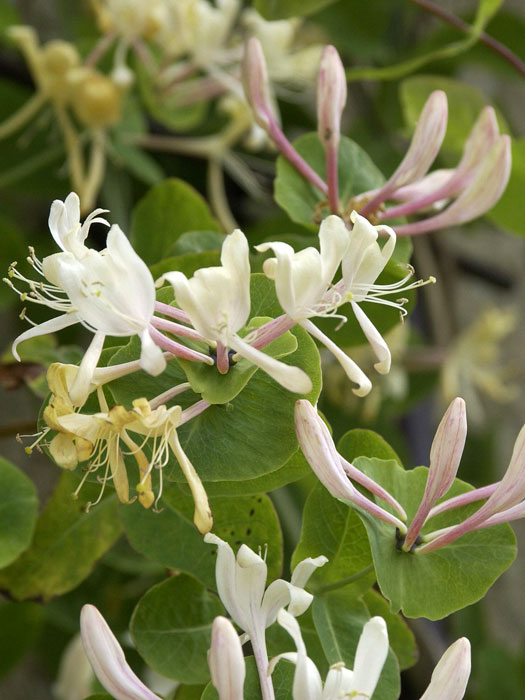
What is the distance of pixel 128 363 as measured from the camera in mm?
205

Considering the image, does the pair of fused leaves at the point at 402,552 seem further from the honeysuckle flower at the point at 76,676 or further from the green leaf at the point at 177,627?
the honeysuckle flower at the point at 76,676

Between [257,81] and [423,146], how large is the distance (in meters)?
0.06

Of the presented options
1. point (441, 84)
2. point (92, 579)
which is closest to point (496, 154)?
point (441, 84)

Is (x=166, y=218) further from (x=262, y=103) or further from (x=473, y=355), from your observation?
(x=473, y=355)

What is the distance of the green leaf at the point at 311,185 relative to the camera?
0.96 feet

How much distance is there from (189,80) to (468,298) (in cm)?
49

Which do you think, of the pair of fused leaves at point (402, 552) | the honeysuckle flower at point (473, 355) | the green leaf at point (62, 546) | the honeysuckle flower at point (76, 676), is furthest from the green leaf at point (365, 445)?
the honeysuckle flower at point (473, 355)

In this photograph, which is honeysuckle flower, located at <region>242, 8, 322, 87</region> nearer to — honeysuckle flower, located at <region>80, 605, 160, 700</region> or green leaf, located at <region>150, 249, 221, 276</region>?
green leaf, located at <region>150, 249, 221, 276</region>

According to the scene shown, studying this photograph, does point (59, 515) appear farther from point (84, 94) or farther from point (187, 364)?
point (84, 94)

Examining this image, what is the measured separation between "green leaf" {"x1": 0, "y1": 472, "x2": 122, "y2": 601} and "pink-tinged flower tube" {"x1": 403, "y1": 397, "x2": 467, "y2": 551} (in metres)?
0.13

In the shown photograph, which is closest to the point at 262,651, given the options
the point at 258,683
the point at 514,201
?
A: the point at 258,683

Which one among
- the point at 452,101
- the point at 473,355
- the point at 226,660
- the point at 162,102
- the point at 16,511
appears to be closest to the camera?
the point at 226,660

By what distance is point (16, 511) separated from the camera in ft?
0.93

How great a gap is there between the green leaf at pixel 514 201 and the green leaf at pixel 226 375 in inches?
7.0
